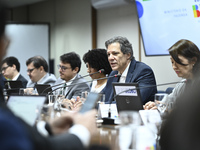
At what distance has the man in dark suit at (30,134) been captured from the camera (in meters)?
0.76

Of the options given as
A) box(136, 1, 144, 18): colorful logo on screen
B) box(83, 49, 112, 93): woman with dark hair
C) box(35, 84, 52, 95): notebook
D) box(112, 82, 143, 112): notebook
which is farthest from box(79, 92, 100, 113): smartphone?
box(136, 1, 144, 18): colorful logo on screen

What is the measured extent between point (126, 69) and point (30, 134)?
2685 mm

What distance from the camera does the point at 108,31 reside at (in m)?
6.83

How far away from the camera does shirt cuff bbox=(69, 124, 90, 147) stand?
101cm

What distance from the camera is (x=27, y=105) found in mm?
1760

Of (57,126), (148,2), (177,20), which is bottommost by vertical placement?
(57,126)

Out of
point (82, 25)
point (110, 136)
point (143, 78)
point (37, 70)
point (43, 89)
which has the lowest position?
point (110, 136)

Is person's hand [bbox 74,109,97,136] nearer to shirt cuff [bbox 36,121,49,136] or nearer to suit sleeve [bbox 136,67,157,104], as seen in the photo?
shirt cuff [bbox 36,121,49,136]

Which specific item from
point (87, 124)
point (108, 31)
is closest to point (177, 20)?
point (108, 31)

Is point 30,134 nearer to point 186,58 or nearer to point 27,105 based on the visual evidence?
point 27,105

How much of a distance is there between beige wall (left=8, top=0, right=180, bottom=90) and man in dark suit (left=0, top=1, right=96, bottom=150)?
410 cm

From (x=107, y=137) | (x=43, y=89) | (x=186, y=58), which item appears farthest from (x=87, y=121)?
(x=43, y=89)

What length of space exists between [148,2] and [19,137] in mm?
3942

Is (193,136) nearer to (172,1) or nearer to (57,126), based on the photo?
(57,126)
